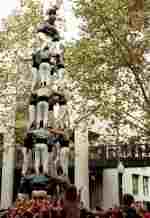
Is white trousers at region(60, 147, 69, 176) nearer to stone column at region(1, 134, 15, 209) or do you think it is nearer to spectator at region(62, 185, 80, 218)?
spectator at region(62, 185, 80, 218)

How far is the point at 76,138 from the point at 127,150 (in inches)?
162

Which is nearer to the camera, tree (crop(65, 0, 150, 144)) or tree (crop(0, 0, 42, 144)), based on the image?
tree (crop(65, 0, 150, 144))

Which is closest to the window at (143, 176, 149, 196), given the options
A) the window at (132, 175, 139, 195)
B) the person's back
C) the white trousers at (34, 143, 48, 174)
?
the window at (132, 175, 139, 195)

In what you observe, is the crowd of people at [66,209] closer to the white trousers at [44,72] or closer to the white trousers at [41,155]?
the white trousers at [41,155]

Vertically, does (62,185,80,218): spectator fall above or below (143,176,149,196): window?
above

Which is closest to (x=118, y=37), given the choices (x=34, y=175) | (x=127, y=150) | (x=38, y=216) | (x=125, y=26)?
(x=125, y=26)

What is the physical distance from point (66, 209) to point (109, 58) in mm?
12983

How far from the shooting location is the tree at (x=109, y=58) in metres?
19.0

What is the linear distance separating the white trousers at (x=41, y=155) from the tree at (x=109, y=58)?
7258 mm

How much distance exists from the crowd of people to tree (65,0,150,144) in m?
9.08

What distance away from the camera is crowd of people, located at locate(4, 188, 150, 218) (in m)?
7.25

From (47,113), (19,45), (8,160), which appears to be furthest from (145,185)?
(47,113)

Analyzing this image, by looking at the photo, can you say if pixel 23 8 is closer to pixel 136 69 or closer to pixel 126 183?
pixel 136 69

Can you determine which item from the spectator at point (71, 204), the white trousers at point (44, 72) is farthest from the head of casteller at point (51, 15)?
the spectator at point (71, 204)
